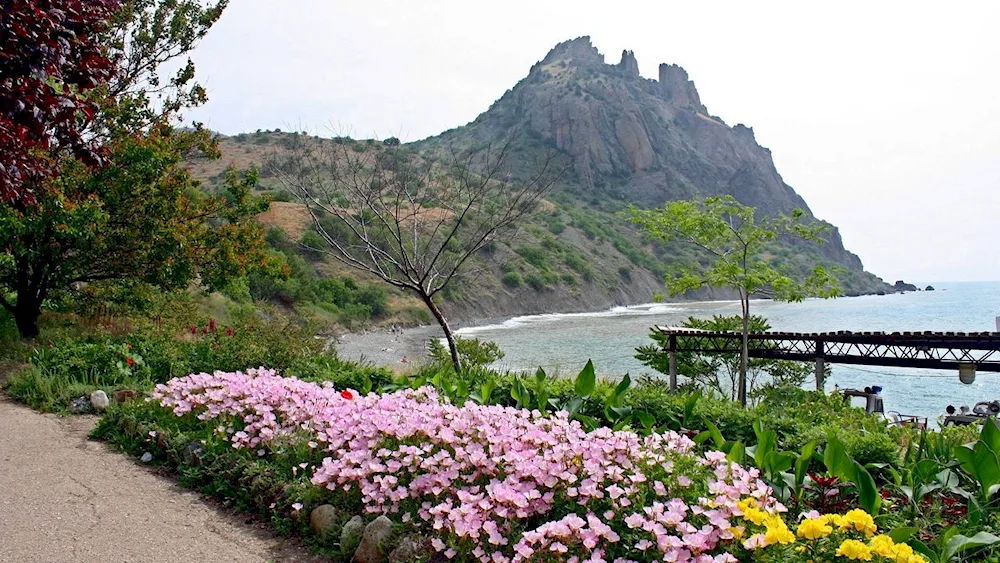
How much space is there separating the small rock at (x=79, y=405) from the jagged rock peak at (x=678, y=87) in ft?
A: 580

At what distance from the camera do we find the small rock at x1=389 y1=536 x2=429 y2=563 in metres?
3.69

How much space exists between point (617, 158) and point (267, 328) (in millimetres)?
119855

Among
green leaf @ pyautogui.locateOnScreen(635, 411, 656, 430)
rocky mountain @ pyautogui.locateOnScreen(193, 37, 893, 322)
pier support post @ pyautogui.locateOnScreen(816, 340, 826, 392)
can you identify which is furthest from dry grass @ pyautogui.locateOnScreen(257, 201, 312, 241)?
green leaf @ pyautogui.locateOnScreen(635, 411, 656, 430)

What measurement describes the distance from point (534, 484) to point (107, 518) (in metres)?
3.21

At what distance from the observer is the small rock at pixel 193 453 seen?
228 inches

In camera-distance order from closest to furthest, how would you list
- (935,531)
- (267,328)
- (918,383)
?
(935,531) < (267,328) < (918,383)

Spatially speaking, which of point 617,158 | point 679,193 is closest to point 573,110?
point 617,158

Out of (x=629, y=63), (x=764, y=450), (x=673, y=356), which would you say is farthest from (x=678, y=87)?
(x=764, y=450)

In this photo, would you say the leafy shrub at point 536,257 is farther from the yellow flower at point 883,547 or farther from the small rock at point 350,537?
the yellow flower at point 883,547

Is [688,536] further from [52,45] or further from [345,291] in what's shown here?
[345,291]

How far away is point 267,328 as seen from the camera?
11.6 m

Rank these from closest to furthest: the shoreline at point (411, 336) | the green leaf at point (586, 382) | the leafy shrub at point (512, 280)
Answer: the green leaf at point (586, 382) → the shoreline at point (411, 336) → the leafy shrub at point (512, 280)

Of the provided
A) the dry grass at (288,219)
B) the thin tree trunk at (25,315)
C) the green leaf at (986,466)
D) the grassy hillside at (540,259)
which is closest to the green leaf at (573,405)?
the green leaf at (986,466)

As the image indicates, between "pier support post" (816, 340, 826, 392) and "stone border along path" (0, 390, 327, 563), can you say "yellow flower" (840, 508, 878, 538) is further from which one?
"pier support post" (816, 340, 826, 392)
